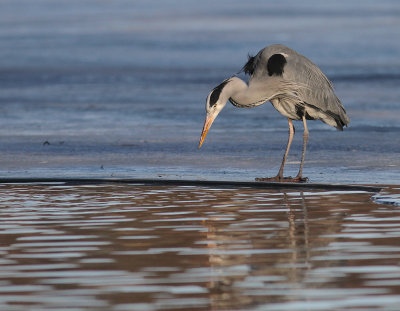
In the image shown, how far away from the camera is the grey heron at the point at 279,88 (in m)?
12.4

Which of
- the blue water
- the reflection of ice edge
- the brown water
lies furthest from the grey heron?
the reflection of ice edge

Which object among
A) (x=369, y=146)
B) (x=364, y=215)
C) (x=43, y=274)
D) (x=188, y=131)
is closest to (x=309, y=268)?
(x=43, y=274)

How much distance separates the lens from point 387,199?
33.5ft

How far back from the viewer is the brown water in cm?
640

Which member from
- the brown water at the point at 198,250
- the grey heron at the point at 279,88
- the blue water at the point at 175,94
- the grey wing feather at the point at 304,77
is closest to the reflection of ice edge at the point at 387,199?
the brown water at the point at 198,250

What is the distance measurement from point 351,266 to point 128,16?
1558 inches

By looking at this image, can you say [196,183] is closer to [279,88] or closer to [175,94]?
[279,88]

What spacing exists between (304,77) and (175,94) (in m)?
9.07

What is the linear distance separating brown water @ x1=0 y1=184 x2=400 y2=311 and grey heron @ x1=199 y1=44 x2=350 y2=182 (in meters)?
1.56

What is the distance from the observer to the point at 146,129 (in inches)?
673

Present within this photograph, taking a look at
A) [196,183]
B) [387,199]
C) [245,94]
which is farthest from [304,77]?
[387,199]

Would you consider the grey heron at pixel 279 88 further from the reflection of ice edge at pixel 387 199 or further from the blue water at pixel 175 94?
the reflection of ice edge at pixel 387 199

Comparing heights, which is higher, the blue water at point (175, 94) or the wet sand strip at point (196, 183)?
the blue water at point (175, 94)

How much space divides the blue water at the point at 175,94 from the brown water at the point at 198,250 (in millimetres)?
1869
